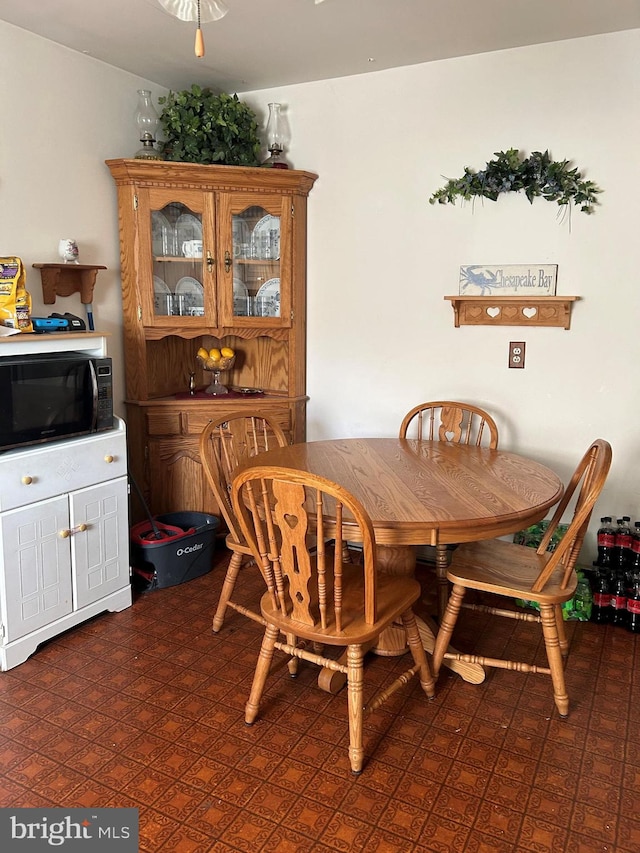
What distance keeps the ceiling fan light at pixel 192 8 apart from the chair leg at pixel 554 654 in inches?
80.1

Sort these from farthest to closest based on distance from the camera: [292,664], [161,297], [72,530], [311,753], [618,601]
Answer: [161,297], [618,601], [72,530], [292,664], [311,753]

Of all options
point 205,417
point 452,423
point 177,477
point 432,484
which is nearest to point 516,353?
point 452,423

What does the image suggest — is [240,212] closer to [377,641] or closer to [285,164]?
[285,164]

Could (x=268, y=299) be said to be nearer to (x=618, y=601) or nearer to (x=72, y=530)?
(x=72, y=530)

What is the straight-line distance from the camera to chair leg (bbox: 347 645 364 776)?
1.87 m

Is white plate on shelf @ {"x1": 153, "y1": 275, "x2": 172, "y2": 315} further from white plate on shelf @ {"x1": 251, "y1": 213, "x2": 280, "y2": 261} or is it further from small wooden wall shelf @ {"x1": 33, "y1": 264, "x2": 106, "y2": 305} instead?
white plate on shelf @ {"x1": 251, "y1": 213, "x2": 280, "y2": 261}

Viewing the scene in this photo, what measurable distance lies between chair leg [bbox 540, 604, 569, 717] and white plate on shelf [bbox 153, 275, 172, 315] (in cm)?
225

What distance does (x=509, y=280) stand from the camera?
3.06 m

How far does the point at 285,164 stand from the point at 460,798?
2.92m

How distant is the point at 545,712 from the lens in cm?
218

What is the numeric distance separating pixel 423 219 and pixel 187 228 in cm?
117

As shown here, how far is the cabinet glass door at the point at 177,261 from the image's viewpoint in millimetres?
3303

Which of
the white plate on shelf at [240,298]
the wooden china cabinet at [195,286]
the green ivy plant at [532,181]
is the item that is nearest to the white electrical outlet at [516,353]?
the green ivy plant at [532,181]

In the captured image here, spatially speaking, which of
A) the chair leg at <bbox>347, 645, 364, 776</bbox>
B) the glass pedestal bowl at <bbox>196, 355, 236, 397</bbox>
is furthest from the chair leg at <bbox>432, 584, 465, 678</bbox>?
the glass pedestal bowl at <bbox>196, 355, 236, 397</bbox>
